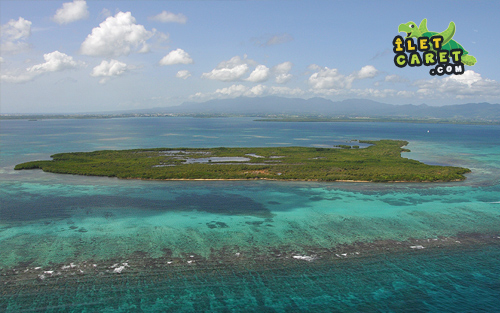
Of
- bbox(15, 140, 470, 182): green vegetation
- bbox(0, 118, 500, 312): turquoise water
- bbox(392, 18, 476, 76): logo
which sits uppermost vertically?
bbox(392, 18, 476, 76): logo

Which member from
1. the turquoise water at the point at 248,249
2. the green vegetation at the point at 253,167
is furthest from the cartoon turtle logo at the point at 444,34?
the green vegetation at the point at 253,167

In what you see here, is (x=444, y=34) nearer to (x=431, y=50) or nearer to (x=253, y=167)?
(x=431, y=50)

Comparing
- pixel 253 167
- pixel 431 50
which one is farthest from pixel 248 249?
pixel 253 167

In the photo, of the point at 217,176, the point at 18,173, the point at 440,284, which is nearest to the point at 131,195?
the point at 217,176

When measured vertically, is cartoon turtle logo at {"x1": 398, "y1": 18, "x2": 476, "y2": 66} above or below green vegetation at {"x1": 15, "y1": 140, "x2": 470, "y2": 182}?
above

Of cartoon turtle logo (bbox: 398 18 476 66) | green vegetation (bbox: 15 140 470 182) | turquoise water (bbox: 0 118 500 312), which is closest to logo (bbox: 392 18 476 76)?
cartoon turtle logo (bbox: 398 18 476 66)

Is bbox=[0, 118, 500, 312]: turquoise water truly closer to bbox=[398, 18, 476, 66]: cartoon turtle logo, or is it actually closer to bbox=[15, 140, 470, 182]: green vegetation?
bbox=[15, 140, 470, 182]: green vegetation

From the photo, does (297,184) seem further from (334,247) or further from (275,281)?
(275,281)

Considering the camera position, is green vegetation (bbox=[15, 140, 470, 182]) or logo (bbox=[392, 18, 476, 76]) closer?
logo (bbox=[392, 18, 476, 76])
